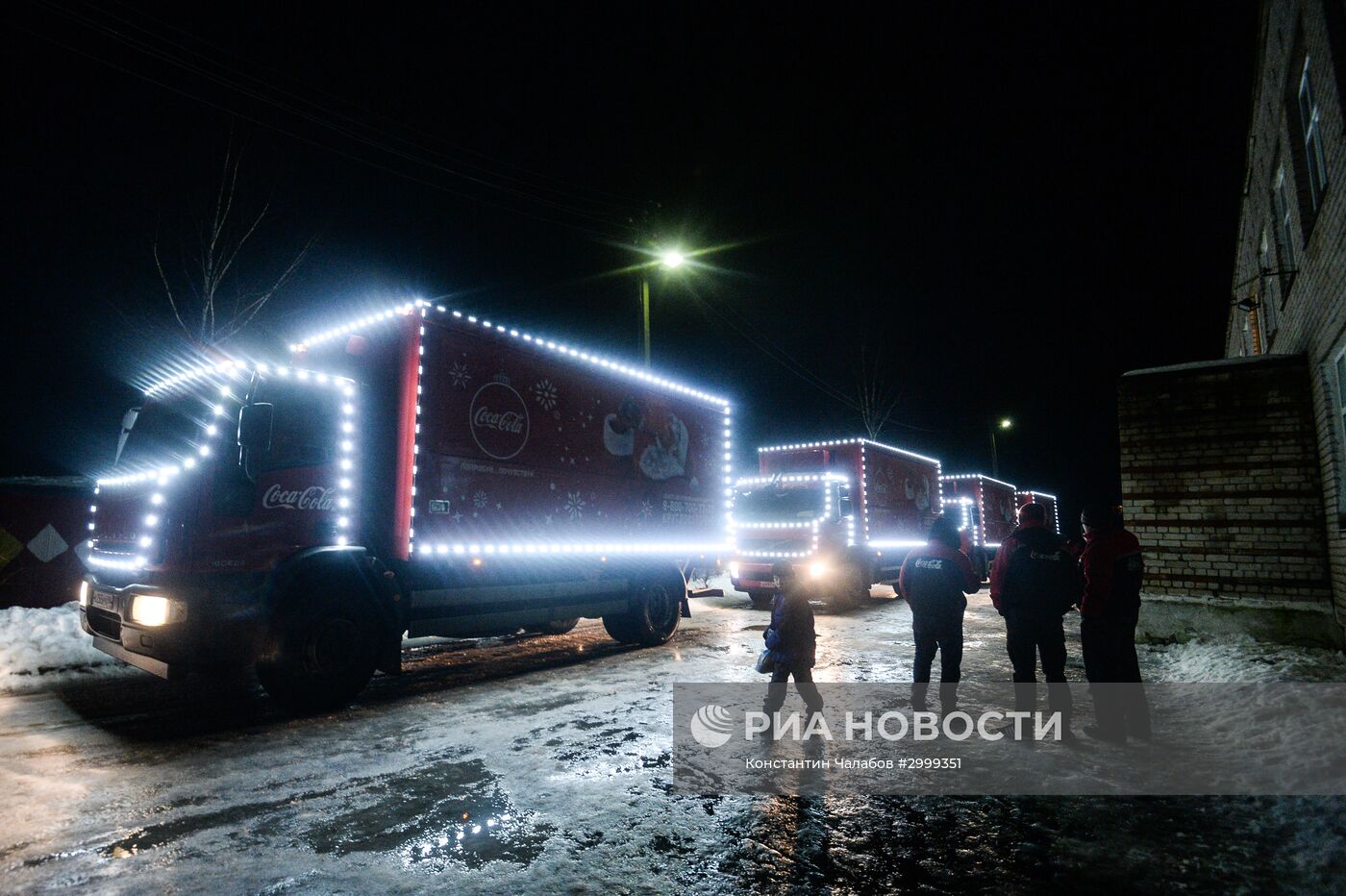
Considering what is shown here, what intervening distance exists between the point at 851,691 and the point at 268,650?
5361 millimetres

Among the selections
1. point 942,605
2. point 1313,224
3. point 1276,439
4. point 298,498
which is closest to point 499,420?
point 298,498

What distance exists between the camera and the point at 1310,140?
804 cm

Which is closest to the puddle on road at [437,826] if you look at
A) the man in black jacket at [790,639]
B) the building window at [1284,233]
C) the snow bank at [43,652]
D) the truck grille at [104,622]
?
the man in black jacket at [790,639]

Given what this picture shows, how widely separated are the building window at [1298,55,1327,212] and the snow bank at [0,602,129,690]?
1474cm

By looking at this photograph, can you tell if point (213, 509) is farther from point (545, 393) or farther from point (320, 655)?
point (545, 393)

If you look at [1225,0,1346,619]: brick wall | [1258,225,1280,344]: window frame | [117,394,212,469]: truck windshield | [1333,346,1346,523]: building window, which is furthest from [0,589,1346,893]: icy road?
[1258,225,1280,344]: window frame

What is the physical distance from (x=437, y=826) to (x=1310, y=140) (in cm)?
1148

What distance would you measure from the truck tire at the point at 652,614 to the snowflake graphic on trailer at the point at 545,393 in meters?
3.09

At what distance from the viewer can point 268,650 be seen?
5.69 metres

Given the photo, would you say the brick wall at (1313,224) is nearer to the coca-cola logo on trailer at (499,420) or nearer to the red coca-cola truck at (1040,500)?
the coca-cola logo on trailer at (499,420)

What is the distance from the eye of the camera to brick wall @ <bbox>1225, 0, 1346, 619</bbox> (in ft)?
21.2

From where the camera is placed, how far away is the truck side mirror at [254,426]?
5.60 meters

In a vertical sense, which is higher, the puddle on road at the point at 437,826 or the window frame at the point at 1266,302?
the window frame at the point at 1266,302

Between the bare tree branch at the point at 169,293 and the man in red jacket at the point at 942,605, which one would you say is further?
the bare tree branch at the point at 169,293
